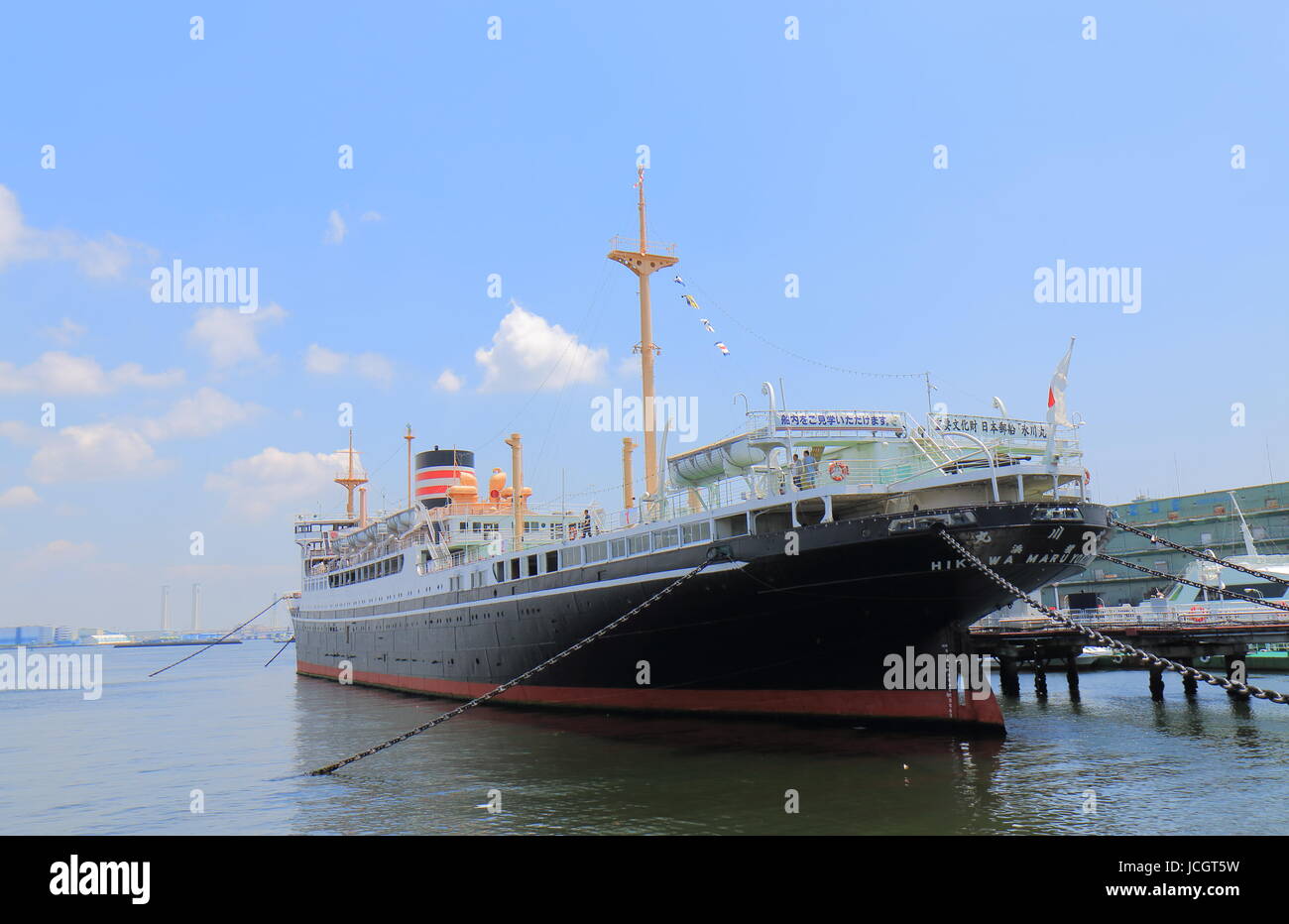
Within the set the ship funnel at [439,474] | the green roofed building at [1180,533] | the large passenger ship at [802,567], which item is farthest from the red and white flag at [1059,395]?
the green roofed building at [1180,533]

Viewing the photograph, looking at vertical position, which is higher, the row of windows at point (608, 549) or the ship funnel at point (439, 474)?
the ship funnel at point (439, 474)

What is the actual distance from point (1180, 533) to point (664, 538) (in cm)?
5724

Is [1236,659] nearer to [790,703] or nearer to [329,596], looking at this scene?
[790,703]

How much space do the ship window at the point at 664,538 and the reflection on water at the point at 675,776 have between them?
5193 millimetres

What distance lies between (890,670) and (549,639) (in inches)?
466

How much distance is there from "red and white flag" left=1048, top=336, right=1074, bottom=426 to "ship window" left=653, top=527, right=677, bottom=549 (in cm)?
1092

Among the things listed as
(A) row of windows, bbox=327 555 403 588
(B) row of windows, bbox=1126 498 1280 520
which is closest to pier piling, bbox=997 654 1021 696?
(A) row of windows, bbox=327 555 403 588

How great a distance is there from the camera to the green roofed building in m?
61.2

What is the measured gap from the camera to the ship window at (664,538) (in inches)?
1029

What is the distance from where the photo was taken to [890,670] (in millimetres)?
22781

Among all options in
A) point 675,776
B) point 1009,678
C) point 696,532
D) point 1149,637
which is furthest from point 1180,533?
A: point 675,776

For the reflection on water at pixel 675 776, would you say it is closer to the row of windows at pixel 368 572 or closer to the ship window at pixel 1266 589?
the row of windows at pixel 368 572

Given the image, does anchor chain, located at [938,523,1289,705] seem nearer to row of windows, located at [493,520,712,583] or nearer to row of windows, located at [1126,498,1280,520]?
row of windows, located at [493,520,712,583]
